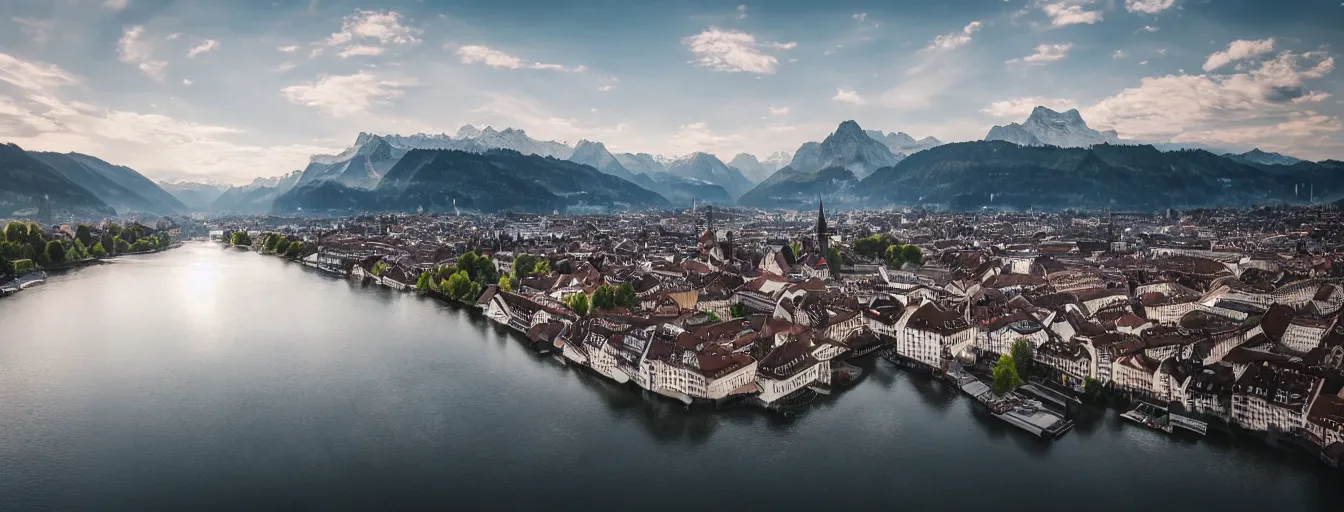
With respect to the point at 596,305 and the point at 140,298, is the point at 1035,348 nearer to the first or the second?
the point at 596,305

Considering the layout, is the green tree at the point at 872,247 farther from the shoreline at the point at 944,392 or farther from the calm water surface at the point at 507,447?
the calm water surface at the point at 507,447

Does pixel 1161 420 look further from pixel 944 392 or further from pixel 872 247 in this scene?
pixel 872 247

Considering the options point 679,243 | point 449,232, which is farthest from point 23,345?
point 449,232

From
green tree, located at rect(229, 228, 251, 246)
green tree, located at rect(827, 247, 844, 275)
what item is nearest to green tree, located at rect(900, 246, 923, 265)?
green tree, located at rect(827, 247, 844, 275)

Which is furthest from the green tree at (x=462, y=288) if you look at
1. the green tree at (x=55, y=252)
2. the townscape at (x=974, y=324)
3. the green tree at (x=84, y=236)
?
the green tree at (x=84, y=236)

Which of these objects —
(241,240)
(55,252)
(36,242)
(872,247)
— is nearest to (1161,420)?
(872,247)

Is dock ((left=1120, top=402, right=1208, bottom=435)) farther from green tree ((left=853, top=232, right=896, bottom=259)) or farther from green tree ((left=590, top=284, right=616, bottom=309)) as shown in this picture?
green tree ((left=853, top=232, right=896, bottom=259))
